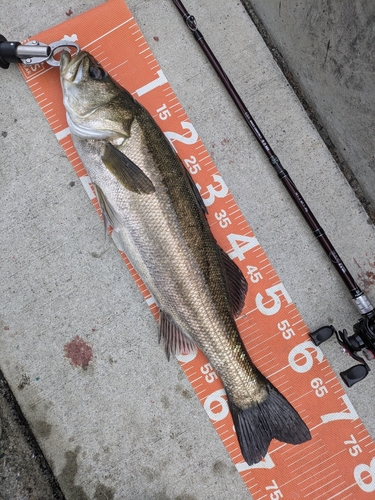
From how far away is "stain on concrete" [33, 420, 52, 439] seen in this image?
2746 millimetres

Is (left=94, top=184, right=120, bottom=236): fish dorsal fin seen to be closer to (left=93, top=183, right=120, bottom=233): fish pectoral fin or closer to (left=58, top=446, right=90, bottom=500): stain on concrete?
(left=93, top=183, right=120, bottom=233): fish pectoral fin

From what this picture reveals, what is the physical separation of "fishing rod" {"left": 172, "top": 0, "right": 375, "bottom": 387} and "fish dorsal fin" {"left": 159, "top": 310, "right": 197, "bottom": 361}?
0.83 m

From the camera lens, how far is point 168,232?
2441 mm

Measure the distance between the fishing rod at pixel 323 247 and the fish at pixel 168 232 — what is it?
50 centimetres

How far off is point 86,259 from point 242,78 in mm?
1682

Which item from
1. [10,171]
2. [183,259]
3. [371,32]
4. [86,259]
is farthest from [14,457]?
[371,32]

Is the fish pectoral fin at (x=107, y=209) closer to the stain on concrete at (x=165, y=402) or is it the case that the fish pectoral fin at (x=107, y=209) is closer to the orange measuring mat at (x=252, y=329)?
the orange measuring mat at (x=252, y=329)

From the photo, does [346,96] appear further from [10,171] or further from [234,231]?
[10,171]

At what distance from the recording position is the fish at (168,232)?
2443 mm

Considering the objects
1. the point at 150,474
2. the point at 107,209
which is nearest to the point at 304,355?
the point at 150,474

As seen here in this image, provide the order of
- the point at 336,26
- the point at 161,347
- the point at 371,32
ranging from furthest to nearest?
the point at 161,347 < the point at 336,26 < the point at 371,32

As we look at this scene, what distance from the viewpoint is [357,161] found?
2.87 metres

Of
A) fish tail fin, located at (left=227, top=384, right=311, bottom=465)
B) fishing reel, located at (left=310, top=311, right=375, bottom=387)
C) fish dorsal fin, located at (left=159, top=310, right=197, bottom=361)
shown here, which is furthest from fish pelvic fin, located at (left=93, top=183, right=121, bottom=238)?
fishing reel, located at (left=310, top=311, right=375, bottom=387)

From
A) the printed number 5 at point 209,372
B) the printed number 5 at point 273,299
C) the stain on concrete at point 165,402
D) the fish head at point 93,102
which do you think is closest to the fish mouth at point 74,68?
the fish head at point 93,102
